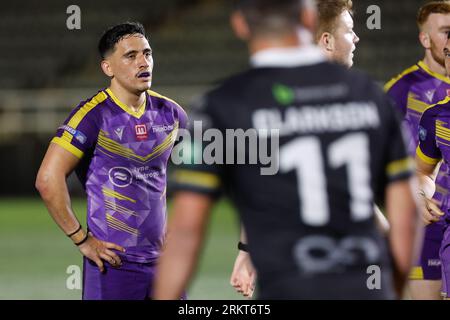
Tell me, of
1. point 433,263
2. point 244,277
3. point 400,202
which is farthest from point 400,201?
point 433,263

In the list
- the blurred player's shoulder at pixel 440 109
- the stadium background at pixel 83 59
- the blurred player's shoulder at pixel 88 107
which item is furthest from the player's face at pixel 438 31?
the stadium background at pixel 83 59

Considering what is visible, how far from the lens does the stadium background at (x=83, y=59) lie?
19.9 meters

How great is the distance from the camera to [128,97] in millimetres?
5570

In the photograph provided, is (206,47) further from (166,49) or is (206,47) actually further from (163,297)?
(163,297)

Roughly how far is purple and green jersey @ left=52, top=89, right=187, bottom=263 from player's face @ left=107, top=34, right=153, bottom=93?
0.17 meters

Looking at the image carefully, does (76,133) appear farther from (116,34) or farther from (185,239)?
(185,239)

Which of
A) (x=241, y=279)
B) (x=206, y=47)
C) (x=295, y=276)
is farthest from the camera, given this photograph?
(x=206, y=47)

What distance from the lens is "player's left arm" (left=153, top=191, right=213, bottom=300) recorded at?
A: 9.37 ft

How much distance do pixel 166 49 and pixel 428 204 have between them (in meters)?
20.4

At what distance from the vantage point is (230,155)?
2.83 metres

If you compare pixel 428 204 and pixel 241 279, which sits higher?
pixel 428 204

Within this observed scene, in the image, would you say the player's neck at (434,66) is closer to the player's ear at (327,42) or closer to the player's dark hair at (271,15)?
the player's ear at (327,42)

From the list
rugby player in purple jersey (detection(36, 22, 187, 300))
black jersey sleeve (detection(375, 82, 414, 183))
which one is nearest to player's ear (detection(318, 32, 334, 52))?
rugby player in purple jersey (detection(36, 22, 187, 300))
